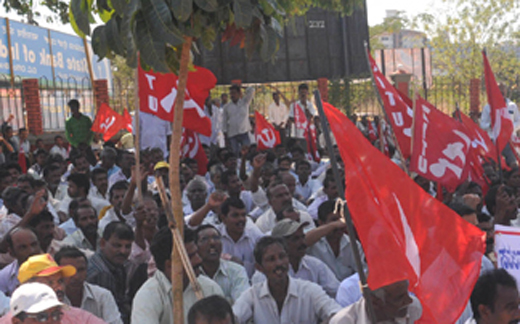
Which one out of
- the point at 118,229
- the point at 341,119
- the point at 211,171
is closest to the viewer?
the point at 341,119

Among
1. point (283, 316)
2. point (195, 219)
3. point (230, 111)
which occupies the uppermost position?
point (230, 111)

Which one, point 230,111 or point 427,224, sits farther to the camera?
point 230,111

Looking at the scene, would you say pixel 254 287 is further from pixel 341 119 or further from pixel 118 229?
pixel 341 119

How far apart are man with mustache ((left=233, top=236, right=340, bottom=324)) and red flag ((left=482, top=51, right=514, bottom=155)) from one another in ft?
11.8

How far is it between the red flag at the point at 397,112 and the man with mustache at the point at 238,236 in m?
1.75

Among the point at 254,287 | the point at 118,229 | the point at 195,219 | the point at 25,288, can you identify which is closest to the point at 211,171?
the point at 195,219

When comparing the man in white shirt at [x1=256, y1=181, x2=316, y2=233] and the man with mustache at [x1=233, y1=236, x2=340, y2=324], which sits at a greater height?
the man in white shirt at [x1=256, y1=181, x2=316, y2=233]

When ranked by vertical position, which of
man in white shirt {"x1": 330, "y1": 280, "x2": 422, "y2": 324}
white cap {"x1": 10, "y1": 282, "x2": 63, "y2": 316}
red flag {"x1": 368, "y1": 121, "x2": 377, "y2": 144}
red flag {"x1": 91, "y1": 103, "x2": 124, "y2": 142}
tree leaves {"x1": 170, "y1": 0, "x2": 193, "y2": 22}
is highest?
tree leaves {"x1": 170, "y1": 0, "x2": 193, "y2": 22}

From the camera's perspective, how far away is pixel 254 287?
5066 millimetres

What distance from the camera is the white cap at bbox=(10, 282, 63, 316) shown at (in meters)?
3.79

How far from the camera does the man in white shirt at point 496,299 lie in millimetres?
4027

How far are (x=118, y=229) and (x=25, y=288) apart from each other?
1.78 metres

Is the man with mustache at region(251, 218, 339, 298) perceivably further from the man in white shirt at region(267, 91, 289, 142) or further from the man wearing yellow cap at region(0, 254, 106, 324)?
the man in white shirt at region(267, 91, 289, 142)

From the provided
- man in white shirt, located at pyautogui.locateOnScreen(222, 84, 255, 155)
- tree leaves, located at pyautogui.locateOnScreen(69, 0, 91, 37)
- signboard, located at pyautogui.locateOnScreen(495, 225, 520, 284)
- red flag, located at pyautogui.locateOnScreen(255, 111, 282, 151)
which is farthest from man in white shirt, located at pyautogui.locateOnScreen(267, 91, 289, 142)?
tree leaves, located at pyautogui.locateOnScreen(69, 0, 91, 37)
